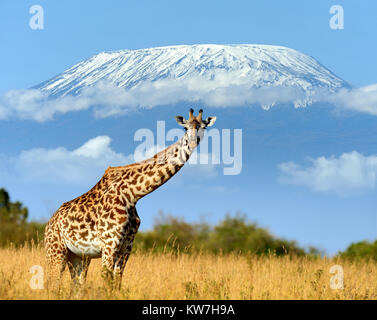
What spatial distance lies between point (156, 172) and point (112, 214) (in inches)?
47.5

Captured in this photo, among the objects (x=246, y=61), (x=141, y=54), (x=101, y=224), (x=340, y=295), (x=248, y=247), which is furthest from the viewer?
(x=246, y=61)

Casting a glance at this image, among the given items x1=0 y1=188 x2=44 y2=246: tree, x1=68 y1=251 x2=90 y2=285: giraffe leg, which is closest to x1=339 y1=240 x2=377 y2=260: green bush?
x1=0 y1=188 x2=44 y2=246: tree

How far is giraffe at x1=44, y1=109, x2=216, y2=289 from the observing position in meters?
11.2

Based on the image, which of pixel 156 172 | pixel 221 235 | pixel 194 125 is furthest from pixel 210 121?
pixel 221 235

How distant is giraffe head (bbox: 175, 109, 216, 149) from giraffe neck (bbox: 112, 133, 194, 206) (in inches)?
6.7

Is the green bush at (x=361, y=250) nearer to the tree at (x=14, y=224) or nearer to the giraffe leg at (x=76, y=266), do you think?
the tree at (x=14, y=224)

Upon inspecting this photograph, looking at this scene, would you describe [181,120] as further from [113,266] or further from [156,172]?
[113,266]

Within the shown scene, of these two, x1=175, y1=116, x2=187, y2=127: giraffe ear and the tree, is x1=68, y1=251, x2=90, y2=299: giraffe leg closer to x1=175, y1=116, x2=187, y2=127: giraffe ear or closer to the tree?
x1=175, y1=116, x2=187, y2=127: giraffe ear

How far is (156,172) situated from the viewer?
11.6m

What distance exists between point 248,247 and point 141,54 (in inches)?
744

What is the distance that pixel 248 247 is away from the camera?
1063 inches

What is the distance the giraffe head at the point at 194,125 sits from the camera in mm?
11055

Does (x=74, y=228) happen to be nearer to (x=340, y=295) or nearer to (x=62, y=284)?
(x=62, y=284)
